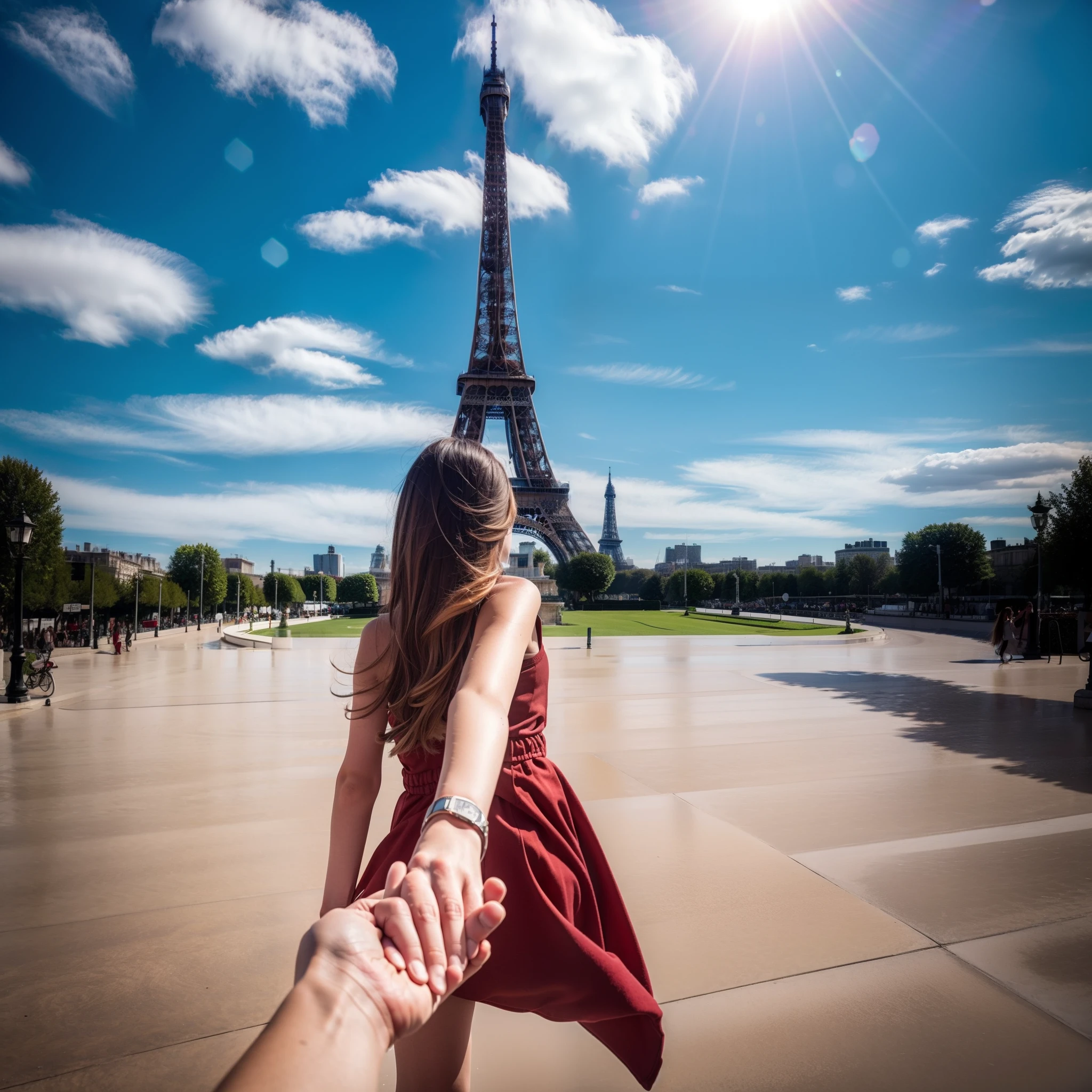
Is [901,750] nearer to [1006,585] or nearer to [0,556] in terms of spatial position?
[0,556]

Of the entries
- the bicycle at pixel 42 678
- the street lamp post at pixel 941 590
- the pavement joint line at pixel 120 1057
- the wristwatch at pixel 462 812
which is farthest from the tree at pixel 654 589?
the wristwatch at pixel 462 812

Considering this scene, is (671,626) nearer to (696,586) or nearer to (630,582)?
(696,586)

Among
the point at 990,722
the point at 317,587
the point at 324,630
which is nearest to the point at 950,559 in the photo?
the point at 324,630

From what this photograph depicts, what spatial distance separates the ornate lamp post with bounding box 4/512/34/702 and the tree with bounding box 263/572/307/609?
7657 centimetres

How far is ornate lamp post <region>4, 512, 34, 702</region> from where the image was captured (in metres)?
11.9

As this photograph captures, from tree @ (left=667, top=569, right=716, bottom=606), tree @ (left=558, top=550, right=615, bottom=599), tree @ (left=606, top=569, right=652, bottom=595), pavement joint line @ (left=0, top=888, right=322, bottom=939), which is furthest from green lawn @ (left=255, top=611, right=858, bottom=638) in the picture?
tree @ (left=606, top=569, right=652, bottom=595)

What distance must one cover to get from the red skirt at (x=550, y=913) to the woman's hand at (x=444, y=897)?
1.78 ft

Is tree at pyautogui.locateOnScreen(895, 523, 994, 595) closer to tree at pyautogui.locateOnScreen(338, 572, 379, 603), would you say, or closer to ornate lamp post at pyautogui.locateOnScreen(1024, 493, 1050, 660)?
ornate lamp post at pyautogui.locateOnScreen(1024, 493, 1050, 660)

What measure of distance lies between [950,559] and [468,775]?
6933 cm

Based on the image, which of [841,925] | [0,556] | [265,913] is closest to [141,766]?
[265,913]

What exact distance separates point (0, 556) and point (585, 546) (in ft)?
145

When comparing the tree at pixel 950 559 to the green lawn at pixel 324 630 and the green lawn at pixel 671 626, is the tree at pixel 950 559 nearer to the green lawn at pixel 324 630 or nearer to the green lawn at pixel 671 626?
the green lawn at pixel 671 626

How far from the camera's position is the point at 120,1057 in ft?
8.54

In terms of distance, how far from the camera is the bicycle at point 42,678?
1284 cm
